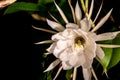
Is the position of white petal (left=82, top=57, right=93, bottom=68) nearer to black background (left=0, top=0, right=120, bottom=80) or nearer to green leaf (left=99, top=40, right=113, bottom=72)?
green leaf (left=99, top=40, right=113, bottom=72)

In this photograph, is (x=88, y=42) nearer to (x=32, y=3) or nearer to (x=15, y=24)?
(x=32, y=3)

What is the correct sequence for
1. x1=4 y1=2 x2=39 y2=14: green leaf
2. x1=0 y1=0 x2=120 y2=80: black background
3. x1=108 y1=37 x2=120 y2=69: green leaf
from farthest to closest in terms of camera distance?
x1=0 y1=0 x2=120 y2=80: black background → x1=4 y1=2 x2=39 y2=14: green leaf → x1=108 y1=37 x2=120 y2=69: green leaf

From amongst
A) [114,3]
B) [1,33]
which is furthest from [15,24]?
[114,3]

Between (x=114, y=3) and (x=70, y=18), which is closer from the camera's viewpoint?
(x=70, y=18)

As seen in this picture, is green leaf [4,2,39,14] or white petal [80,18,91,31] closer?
white petal [80,18,91,31]

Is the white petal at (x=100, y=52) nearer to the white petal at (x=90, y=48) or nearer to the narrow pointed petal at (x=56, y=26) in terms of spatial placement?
the white petal at (x=90, y=48)

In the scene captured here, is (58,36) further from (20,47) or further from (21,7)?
(20,47)

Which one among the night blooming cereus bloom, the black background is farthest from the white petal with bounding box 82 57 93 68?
the black background
